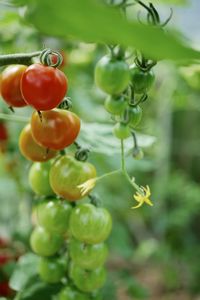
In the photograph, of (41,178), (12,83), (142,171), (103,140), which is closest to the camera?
(12,83)

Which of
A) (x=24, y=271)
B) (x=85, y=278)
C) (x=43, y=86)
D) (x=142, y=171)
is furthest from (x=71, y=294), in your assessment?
(x=142, y=171)

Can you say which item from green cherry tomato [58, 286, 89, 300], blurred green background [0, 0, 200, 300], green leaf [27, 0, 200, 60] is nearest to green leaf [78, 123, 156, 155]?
blurred green background [0, 0, 200, 300]

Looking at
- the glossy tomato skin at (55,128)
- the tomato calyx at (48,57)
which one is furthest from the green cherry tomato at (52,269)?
the tomato calyx at (48,57)

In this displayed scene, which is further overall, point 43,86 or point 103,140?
point 103,140

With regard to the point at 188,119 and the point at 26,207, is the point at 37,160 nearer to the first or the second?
the point at 26,207

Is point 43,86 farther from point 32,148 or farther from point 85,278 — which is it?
point 85,278

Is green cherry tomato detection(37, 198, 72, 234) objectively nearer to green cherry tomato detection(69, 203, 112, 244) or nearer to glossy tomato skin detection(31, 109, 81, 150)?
green cherry tomato detection(69, 203, 112, 244)
